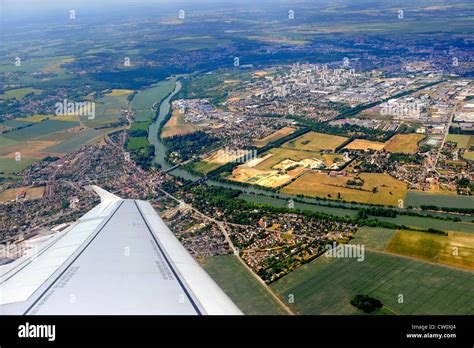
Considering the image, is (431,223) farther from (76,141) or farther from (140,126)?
(76,141)

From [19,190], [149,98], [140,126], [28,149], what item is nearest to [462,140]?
[140,126]

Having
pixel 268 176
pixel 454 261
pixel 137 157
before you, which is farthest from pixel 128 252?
pixel 137 157

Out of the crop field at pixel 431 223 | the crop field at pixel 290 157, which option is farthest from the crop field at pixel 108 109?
the crop field at pixel 431 223

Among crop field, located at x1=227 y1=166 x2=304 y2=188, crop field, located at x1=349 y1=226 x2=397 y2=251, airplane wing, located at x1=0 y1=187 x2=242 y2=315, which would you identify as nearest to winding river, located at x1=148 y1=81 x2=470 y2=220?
crop field, located at x1=227 y1=166 x2=304 y2=188

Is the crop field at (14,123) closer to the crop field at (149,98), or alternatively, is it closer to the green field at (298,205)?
Answer: the crop field at (149,98)
